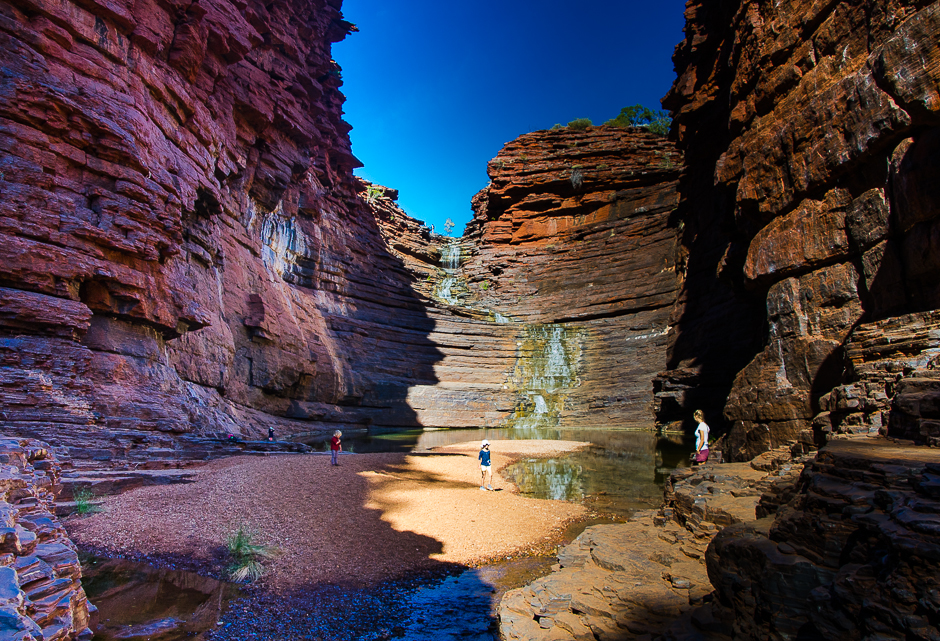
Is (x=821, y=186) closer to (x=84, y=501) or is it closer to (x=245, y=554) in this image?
(x=245, y=554)

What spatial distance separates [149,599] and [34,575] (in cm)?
338

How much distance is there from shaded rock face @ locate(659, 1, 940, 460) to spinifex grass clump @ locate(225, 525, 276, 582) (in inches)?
474

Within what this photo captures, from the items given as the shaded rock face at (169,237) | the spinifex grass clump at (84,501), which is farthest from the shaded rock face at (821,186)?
the shaded rock face at (169,237)

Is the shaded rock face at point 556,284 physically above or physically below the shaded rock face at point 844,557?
above

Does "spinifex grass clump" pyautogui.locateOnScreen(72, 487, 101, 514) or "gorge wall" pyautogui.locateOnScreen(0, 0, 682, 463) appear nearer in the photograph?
"spinifex grass clump" pyautogui.locateOnScreen(72, 487, 101, 514)

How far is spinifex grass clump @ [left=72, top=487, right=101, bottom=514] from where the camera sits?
324 inches

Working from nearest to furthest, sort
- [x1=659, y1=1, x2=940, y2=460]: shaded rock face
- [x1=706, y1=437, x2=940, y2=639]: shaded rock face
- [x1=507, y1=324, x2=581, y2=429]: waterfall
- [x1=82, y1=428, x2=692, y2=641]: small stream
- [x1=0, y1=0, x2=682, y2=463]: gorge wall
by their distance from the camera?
[x1=706, y1=437, x2=940, y2=639]: shaded rock face → [x1=82, y1=428, x2=692, y2=641]: small stream → [x1=659, y1=1, x2=940, y2=460]: shaded rock face → [x1=0, y1=0, x2=682, y2=463]: gorge wall → [x1=507, y1=324, x2=581, y2=429]: waterfall

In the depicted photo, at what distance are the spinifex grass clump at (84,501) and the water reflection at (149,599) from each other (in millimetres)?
1873

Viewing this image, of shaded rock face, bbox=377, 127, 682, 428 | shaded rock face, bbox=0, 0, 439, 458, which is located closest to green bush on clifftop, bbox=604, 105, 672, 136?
shaded rock face, bbox=377, 127, 682, 428

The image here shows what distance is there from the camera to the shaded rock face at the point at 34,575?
266 cm

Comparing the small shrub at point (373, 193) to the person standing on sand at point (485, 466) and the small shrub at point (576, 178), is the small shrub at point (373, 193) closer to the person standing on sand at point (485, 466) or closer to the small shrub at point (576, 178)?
the small shrub at point (576, 178)

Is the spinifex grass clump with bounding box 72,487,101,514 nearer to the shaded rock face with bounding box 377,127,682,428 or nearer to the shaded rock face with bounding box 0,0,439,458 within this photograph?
the shaded rock face with bounding box 0,0,439,458

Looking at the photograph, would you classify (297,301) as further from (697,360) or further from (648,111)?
(648,111)

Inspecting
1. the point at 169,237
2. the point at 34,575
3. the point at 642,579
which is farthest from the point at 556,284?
the point at 34,575
